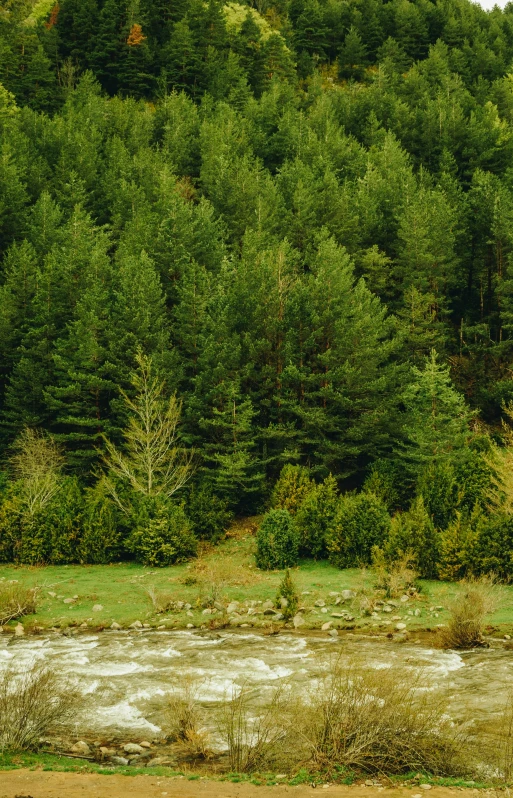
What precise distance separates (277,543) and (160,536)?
5.62m

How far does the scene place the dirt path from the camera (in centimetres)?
1252

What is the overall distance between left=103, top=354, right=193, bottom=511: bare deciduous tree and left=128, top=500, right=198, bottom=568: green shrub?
112 centimetres

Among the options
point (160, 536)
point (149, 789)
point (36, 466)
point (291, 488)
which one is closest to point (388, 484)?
point (291, 488)

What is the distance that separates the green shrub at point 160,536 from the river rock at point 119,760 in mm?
17116

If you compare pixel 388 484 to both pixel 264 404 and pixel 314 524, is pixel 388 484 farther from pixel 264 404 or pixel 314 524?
pixel 264 404

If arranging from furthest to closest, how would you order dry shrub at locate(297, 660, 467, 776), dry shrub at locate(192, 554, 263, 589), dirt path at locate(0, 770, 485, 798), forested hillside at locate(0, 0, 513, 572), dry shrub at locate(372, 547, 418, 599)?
forested hillside at locate(0, 0, 513, 572)
dry shrub at locate(192, 554, 263, 589)
dry shrub at locate(372, 547, 418, 599)
dry shrub at locate(297, 660, 467, 776)
dirt path at locate(0, 770, 485, 798)

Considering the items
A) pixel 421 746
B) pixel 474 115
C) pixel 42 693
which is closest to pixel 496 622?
pixel 421 746

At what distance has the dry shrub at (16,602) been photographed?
25188 mm

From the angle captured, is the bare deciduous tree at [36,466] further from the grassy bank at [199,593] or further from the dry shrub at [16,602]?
the dry shrub at [16,602]

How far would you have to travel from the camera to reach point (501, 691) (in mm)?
18047

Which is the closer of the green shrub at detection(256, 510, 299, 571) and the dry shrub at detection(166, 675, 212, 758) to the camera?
the dry shrub at detection(166, 675, 212, 758)

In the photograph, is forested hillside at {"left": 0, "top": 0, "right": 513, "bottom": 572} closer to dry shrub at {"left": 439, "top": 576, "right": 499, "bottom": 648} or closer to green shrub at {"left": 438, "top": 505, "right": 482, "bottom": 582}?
green shrub at {"left": 438, "top": 505, "right": 482, "bottom": 582}

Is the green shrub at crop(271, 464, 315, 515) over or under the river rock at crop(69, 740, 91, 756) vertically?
under

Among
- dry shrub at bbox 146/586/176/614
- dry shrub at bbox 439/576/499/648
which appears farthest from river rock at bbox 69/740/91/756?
dry shrub at bbox 439/576/499/648
